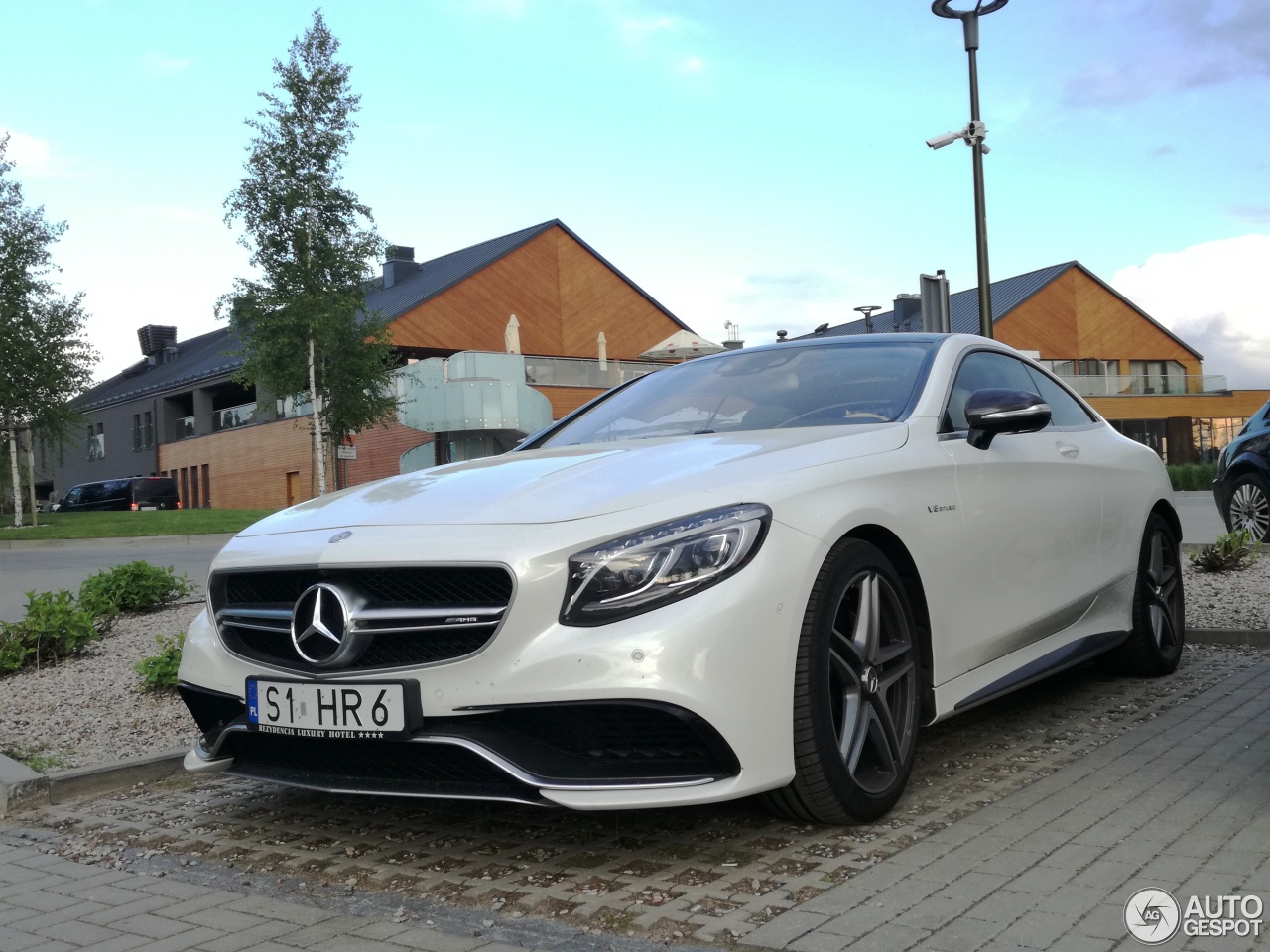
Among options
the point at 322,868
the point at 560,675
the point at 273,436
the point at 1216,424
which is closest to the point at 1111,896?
the point at 560,675

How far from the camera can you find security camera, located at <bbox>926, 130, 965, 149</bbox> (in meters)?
13.3

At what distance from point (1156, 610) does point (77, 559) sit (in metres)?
17.5

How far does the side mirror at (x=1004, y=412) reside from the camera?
4320 mm

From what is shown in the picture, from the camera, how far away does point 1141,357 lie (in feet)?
194

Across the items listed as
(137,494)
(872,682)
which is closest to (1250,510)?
(872,682)

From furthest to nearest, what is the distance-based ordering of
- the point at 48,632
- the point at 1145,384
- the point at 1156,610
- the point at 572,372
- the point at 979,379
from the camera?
the point at 1145,384 → the point at 572,372 → the point at 48,632 → the point at 1156,610 → the point at 979,379

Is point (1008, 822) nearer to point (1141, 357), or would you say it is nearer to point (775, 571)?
point (775, 571)

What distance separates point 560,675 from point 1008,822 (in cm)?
145

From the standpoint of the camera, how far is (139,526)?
26719 mm

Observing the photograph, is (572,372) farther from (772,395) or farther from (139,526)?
(772,395)

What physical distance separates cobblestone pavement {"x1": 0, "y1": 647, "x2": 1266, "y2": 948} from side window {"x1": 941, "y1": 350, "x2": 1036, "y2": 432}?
122cm

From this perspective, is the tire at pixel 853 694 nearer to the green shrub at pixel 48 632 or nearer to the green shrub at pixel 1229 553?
the green shrub at pixel 48 632

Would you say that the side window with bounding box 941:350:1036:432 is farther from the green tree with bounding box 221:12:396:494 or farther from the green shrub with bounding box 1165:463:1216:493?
the green shrub with bounding box 1165:463:1216:493

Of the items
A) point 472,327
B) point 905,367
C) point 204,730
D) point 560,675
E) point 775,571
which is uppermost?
point 472,327
